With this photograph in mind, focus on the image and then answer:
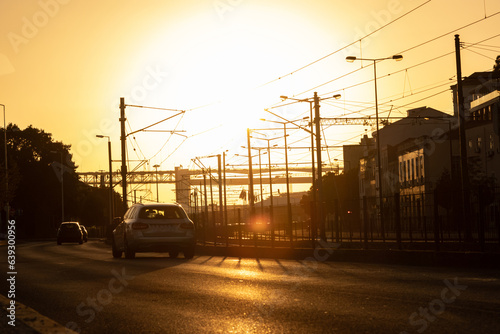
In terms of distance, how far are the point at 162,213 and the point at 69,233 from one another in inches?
1359

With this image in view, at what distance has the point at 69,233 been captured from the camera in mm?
58750

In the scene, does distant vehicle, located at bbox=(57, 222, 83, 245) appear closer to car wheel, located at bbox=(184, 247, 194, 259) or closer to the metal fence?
the metal fence

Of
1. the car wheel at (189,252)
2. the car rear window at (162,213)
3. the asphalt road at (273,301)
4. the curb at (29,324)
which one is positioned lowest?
the asphalt road at (273,301)

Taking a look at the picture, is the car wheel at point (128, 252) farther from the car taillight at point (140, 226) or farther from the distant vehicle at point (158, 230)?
the car taillight at point (140, 226)

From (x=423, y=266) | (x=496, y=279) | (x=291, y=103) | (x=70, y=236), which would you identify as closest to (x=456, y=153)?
(x=291, y=103)

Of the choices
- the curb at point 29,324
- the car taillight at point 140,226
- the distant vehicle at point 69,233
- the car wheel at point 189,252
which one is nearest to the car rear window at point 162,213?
the car taillight at point 140,226

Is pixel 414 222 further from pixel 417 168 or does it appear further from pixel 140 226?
pixel 417 168

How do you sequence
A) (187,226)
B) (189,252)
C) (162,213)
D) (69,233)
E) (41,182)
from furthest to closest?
1. (41,182)
2. (69,233)
3. (189,252)
4. (162,213)
5. (187,226)

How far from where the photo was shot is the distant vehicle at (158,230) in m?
25.3

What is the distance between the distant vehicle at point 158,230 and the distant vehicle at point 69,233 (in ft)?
110

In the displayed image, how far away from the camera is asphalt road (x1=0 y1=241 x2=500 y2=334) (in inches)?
347

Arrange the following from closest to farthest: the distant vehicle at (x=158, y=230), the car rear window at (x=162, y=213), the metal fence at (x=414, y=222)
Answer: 1. the metal fence at (x=414, y=222)
2. the distant vehicle at (x=158, y=230)
3. the car rear window at (x=162, y=213)

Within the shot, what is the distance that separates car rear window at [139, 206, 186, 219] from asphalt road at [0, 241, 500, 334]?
7553 millimetres

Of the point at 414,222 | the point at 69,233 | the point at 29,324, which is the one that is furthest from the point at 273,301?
the point at 69,233
